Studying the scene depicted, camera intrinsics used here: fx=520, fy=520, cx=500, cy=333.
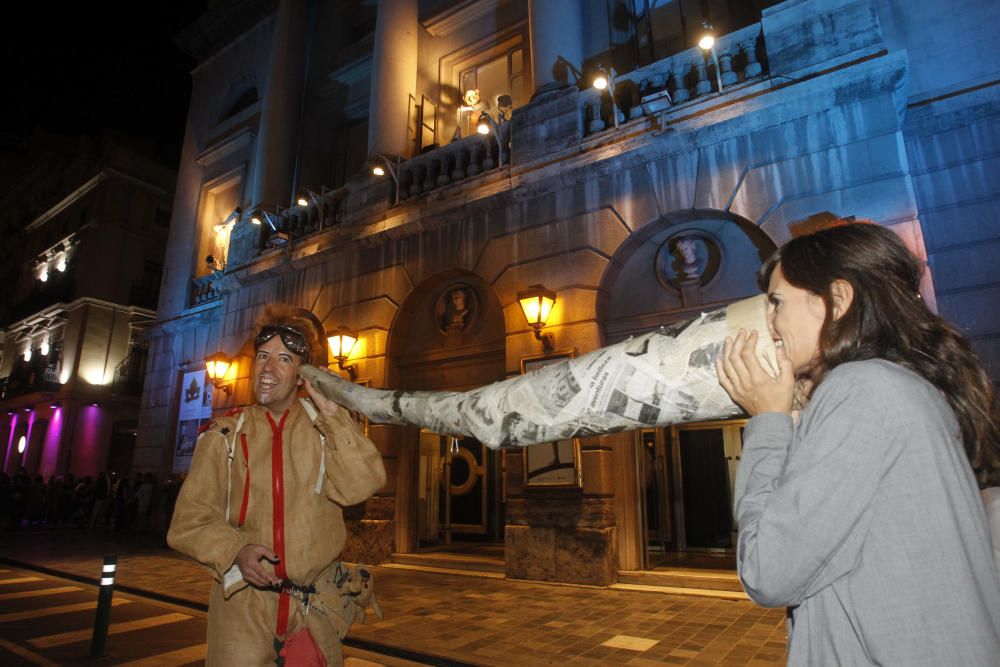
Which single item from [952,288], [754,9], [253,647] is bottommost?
[253,647]

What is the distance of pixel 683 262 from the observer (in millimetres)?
8195

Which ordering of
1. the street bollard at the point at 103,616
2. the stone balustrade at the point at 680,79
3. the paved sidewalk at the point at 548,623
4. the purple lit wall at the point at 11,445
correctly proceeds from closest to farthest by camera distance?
the paved sidewalk at the point at 548,623 → the street bollard at the point at 103,616 → the stone balustrade at the point at 680,79 → the purple lit wall at the point at 11,445

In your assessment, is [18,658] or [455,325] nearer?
[18,658]

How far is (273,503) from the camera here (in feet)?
8.21

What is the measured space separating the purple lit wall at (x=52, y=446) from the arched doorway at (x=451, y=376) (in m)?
23.6

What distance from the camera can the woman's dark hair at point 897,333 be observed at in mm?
1339

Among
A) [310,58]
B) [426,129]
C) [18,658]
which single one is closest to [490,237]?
[426,129]

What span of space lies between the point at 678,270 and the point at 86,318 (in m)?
29.0

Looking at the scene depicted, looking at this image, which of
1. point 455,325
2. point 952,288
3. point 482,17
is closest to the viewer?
point 952,288

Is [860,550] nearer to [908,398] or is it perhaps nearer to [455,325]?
[908,398]

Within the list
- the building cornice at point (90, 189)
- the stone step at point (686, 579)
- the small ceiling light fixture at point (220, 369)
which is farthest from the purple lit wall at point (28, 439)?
the stone step at point (686, 579)

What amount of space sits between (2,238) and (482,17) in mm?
40371

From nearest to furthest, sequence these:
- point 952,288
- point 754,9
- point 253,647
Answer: point 253,647
point 952,288
point 754,9

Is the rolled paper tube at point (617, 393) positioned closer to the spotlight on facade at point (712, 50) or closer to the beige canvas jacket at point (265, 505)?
the beige canvas jacket at point (265, 505)
